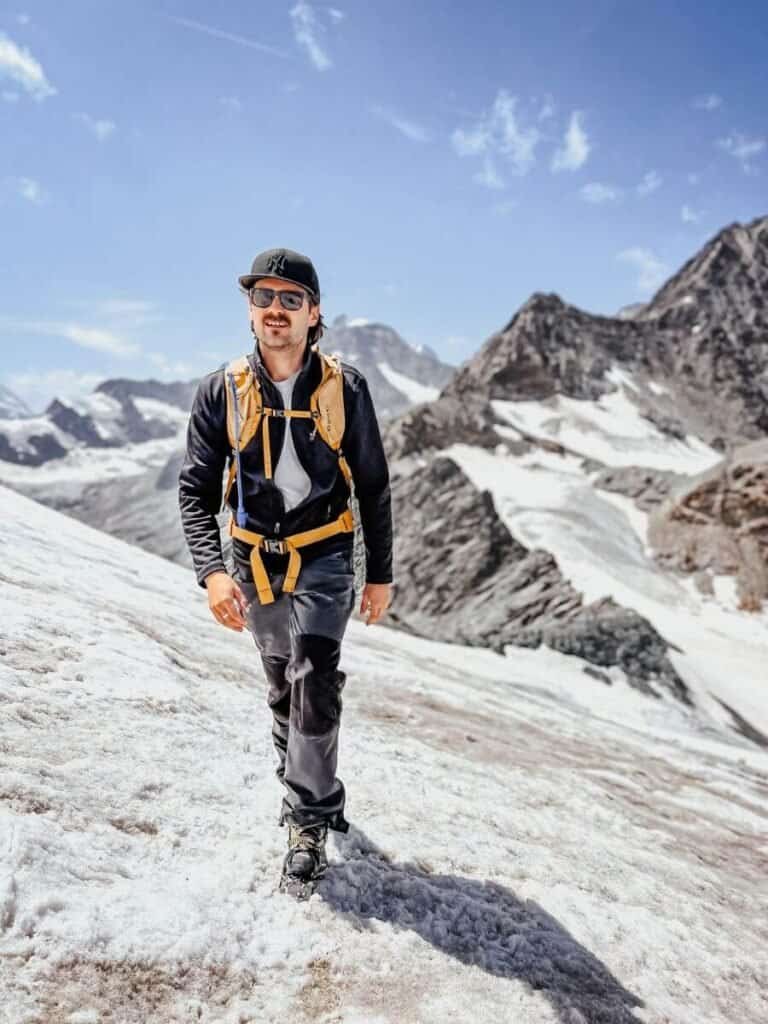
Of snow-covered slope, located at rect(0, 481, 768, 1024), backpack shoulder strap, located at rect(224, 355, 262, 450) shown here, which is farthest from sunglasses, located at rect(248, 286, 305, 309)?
snow-covered slope, located at rect(0, 481, 768, 1024)

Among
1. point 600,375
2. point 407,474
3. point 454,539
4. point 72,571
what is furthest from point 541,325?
point 72,571

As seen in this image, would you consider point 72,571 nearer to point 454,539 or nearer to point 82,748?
point 82,748

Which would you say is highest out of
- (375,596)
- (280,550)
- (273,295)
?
(273,295)

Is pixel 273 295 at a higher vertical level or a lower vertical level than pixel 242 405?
higher

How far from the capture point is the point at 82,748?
478 centimetres

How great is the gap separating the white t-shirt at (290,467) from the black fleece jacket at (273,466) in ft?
0.08

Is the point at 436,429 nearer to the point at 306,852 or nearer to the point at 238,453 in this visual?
the point at 238,453

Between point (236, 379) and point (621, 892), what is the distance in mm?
4716

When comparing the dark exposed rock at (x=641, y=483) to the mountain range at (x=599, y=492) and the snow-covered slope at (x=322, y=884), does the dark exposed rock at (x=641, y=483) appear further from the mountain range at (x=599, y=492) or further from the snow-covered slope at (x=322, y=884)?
the snow-covered slope at (x=322, y=884)

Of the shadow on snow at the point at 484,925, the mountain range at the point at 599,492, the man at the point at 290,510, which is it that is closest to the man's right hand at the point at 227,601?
the man at the point at 290,510

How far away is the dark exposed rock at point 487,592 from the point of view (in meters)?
27.1

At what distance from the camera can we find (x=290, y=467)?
4.67 metres

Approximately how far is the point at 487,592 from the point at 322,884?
4012 centimetres

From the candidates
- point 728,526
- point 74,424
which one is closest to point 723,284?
point 728,526
